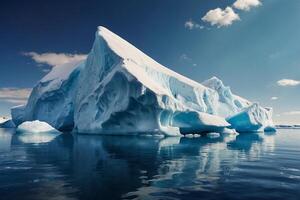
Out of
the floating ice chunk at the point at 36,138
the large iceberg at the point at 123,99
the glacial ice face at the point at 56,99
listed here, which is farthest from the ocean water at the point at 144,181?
the glacial ice face at the point at 56,99

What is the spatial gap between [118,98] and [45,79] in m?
28.1

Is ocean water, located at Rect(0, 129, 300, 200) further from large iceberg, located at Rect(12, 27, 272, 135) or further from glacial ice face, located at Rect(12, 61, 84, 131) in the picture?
glacial ice face, located at Rect(12, 61, 84, 131)

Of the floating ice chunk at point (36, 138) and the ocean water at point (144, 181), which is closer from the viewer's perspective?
the ocean water at point (144, 181)

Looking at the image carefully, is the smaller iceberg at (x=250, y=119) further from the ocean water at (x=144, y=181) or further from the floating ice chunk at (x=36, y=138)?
the ocean water at (x=144, y=181)

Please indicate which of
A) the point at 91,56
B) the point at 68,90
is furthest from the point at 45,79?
the point at 91,56

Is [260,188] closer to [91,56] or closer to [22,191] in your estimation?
[22,191]

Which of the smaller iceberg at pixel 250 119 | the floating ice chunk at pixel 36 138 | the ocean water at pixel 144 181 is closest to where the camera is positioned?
the ocean water at pixel 144 181

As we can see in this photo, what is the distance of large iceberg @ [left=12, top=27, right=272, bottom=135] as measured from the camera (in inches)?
1198

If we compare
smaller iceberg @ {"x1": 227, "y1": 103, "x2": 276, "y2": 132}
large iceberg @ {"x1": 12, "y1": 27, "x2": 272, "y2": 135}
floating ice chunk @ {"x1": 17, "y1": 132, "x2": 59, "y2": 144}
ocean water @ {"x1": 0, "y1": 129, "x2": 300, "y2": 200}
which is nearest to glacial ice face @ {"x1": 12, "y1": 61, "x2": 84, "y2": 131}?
large iceberg @ {"x1": 12, "y1": 27, "x2": 272, "y2": 135}

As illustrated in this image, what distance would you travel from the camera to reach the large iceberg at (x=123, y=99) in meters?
30.4

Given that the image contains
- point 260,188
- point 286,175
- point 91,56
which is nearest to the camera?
point 260,188

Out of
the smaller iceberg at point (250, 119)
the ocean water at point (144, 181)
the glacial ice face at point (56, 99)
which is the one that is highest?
the glacial ice face at point (56, 99)

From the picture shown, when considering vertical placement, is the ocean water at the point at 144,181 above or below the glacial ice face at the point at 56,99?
below

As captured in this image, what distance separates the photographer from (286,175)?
972 centimetres
